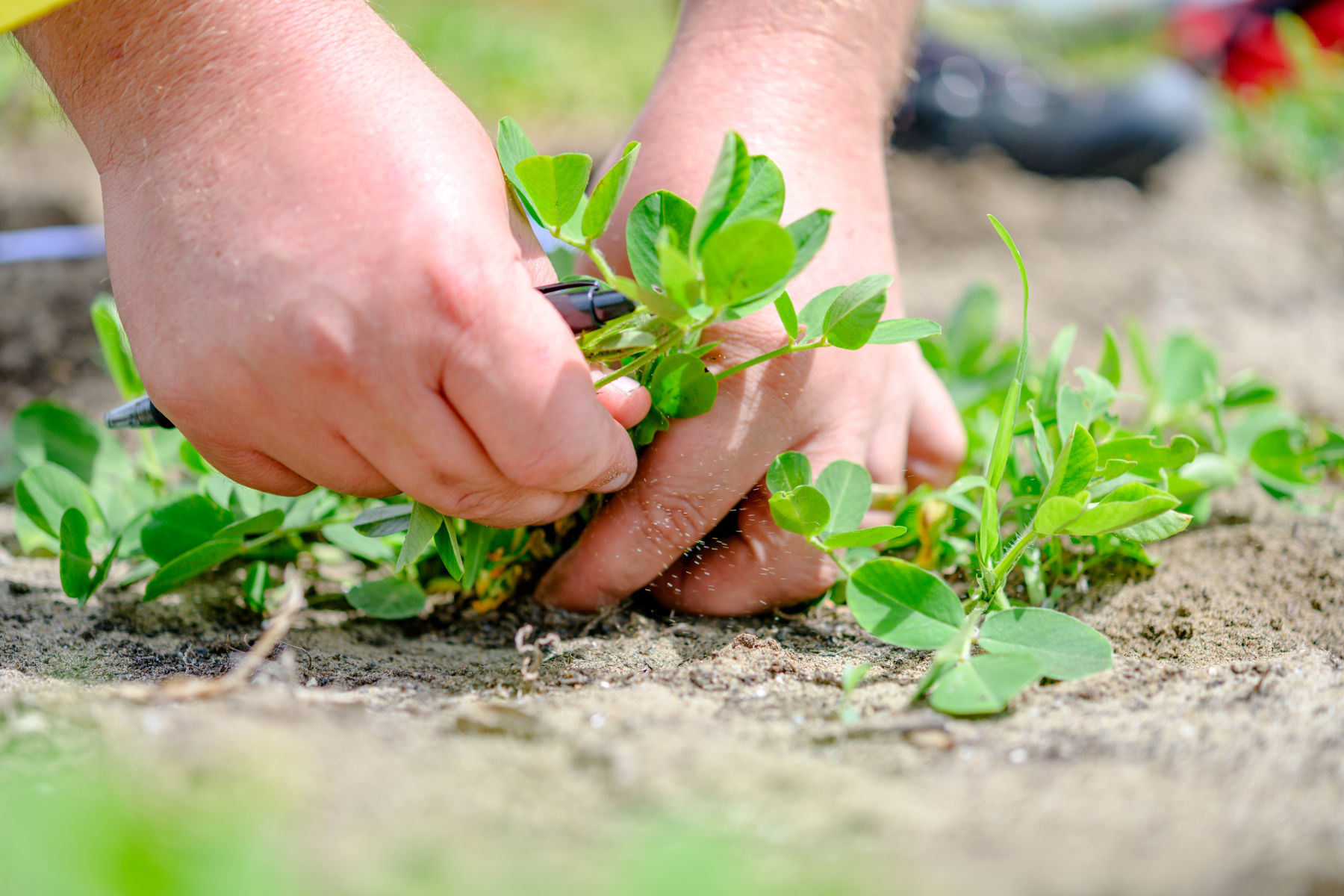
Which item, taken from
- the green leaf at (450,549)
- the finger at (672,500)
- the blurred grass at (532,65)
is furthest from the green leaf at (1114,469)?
the blurred grass at (532,65)

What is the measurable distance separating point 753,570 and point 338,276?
54 cm

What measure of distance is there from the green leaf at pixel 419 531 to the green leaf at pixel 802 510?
34 cm

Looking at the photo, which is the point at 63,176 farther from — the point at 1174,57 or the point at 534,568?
the point at 1174,57

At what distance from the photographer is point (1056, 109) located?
3688mm

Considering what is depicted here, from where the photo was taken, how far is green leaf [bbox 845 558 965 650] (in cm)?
84

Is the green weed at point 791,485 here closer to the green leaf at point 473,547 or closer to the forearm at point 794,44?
the green leaf at point 473,547

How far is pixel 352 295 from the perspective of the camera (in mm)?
774

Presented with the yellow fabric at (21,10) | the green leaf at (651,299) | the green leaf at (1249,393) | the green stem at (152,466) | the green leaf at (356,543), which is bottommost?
the green leaf at (356,543)

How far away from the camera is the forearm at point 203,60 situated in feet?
2.72

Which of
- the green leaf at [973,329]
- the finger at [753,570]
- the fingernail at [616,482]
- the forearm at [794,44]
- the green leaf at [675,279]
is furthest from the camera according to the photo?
the green leaf at [973,329]

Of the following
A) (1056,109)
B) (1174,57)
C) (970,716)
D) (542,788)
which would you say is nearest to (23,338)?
(542,788)

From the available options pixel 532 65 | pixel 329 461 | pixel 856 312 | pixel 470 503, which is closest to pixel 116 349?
pixel 329 461

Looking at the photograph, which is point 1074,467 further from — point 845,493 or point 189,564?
point 189,564

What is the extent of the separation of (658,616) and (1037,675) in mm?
462
